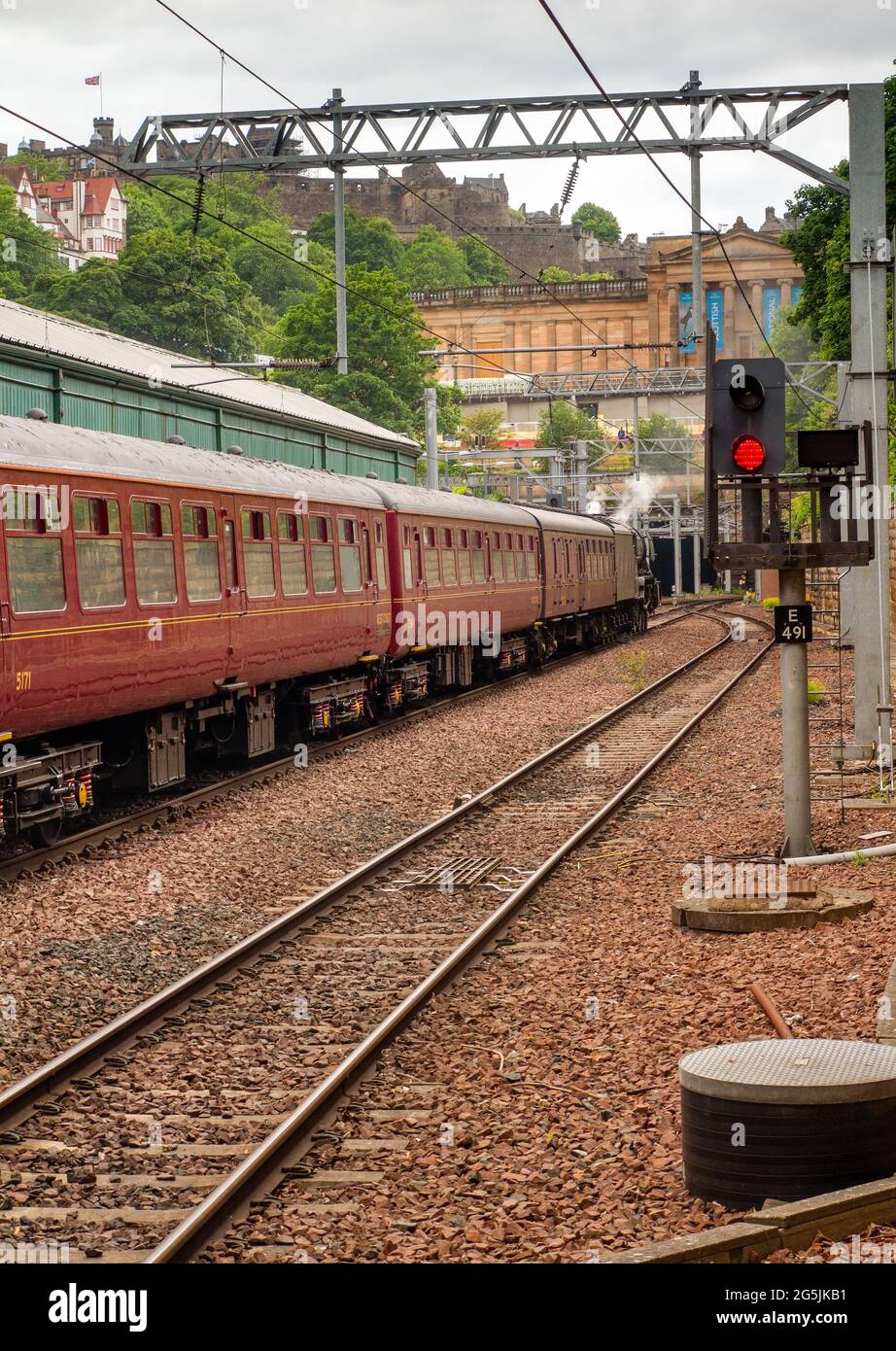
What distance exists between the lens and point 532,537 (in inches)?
1389

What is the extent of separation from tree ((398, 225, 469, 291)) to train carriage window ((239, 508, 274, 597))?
12238 centimetres

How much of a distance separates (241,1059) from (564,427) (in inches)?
3366

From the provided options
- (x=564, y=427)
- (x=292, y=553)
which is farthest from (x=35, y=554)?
(x=564, y=427)

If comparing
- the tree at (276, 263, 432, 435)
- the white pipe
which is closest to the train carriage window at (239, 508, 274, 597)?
the white pipe

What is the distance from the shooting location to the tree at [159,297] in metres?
69.5

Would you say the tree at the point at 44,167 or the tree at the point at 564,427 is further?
the tree at the point at 44,167

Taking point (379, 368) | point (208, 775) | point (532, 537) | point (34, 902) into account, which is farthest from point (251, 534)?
point (379, 368)

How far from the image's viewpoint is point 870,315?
1680 centimetres

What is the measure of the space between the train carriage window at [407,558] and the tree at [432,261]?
116034 millimetres

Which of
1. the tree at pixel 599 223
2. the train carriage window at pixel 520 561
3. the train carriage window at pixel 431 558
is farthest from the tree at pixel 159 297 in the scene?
the tree at pixel 599 223

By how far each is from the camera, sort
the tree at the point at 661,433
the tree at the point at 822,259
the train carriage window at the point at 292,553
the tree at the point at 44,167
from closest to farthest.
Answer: the train carriage window at the point at 292,553, the tree at the point at 822,259, the tree at the point at 661,433, the tree at the point at 44,167

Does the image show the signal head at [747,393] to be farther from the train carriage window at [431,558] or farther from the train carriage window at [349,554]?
the train carriage window at [431,558]

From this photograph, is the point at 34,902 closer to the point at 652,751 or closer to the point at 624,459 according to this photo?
the point at 652,751

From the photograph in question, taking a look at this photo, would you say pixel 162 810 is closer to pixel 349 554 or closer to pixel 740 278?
pixel 349 554
